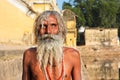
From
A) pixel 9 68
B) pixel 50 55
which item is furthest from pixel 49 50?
pixel 9 68

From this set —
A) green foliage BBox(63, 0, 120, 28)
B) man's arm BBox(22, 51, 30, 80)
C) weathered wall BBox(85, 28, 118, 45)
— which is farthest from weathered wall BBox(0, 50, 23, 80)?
green foliage BBox(63, 0, 120, 28)

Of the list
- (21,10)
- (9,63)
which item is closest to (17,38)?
(21,10)

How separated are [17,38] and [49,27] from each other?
11.0 metres

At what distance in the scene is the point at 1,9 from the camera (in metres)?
10.5

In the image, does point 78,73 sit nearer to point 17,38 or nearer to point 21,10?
point 17,38

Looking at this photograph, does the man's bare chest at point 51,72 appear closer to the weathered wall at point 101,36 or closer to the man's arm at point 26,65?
the man's arm at point 26,65

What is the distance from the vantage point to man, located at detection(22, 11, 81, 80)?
2.24 meters

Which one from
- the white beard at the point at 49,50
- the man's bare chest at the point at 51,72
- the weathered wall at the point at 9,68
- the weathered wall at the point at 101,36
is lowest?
the weathered wall at the point at 101,36

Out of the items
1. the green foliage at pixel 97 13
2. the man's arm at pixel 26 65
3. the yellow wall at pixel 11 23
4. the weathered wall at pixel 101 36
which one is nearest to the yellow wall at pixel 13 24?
the yellow wall at pixel 11 23

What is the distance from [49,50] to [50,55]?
0.03m

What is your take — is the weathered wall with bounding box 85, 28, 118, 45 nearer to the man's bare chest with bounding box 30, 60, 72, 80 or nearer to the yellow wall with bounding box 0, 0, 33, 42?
the yellow wall with bounding box 0, 0, 33, 42

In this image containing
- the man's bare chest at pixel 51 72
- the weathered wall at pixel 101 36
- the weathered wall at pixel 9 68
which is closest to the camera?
the man's bare chest at pixel 51 72

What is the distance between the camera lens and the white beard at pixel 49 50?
2244mm

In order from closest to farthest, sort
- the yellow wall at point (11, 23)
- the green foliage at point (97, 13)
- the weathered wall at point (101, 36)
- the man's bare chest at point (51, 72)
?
the man's bare chest at point (51, 72), the yellow wall at point (11, 23), the weathered wall at point (101, 36), the green foliage at point (97, 13)
